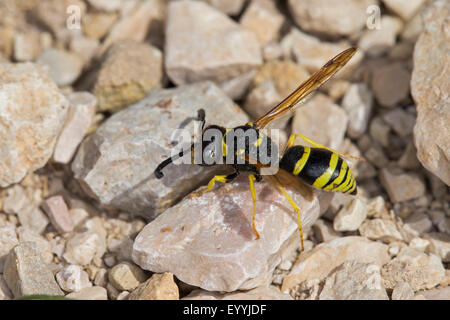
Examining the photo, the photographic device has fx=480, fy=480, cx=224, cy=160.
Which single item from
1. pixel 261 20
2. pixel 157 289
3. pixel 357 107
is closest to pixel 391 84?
pixel 357 107

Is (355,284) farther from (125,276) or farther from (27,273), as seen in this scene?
(27,273)

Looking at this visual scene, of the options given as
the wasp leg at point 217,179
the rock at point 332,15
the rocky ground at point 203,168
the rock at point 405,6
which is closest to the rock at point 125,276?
the rocky ground at point 203,168

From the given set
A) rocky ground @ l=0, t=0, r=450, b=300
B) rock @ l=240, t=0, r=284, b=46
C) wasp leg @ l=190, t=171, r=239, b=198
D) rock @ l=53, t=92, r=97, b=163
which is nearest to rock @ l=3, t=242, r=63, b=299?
rocky ground @ l=0, t=0, r=450, b=300

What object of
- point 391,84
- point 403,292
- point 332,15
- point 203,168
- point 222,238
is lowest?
point 403,292

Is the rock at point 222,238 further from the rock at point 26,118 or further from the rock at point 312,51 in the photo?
the rock at point 312,51

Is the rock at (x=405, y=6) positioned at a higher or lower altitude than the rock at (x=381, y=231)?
higher
